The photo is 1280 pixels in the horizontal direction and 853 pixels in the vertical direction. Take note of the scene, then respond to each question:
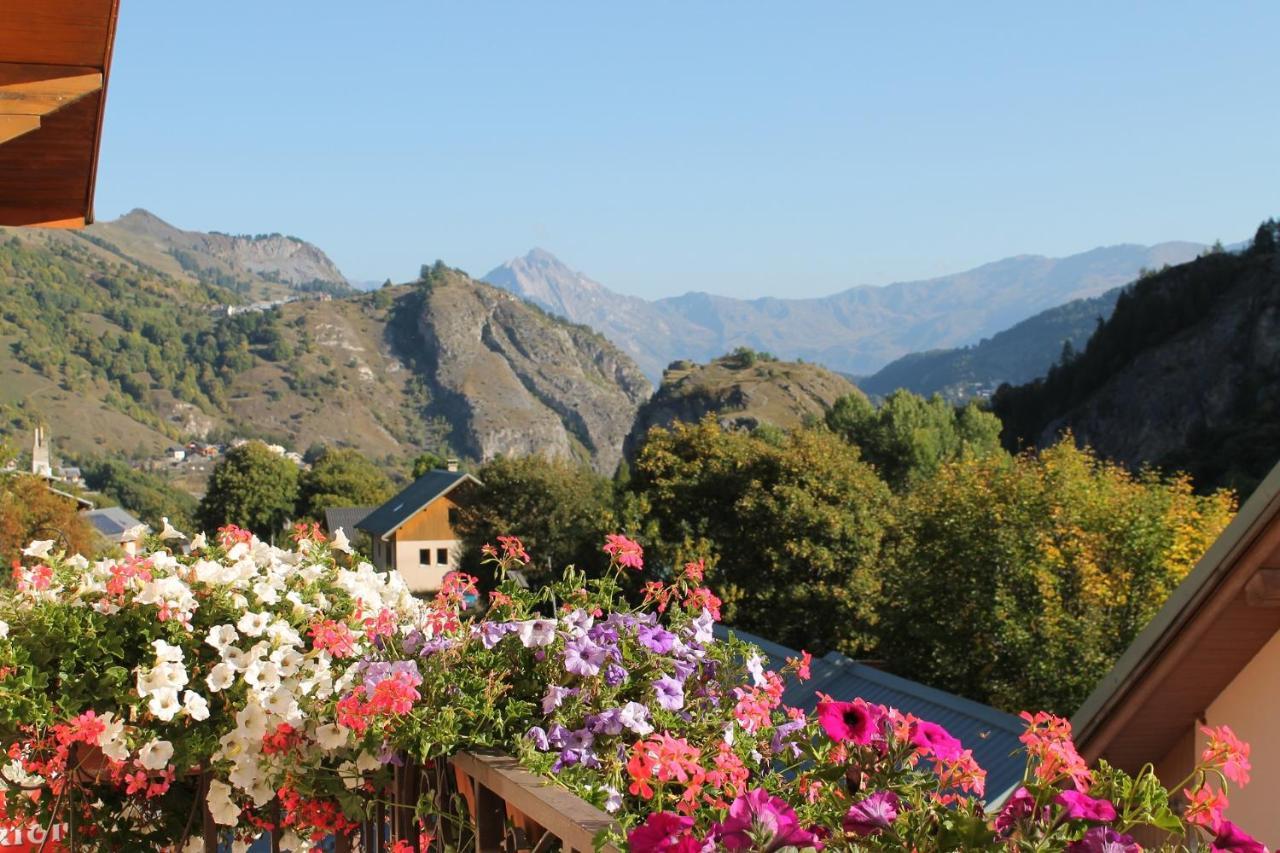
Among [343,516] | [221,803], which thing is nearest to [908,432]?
[343,516]

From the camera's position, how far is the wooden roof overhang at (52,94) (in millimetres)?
1938

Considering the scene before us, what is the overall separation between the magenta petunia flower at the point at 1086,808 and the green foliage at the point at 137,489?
8588cm

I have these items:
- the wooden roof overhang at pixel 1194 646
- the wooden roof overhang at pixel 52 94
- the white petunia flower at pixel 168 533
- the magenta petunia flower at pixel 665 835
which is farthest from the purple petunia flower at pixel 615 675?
the wooden roof overhang at pixel 1194 646

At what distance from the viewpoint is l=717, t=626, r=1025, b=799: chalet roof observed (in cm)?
1184

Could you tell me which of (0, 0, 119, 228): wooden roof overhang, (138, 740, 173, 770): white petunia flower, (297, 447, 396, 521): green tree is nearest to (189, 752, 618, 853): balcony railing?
(138, 740, 173, 770): white petunia flower

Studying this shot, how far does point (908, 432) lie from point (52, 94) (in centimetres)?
5356

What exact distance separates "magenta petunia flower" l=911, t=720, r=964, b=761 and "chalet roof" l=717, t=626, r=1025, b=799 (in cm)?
812

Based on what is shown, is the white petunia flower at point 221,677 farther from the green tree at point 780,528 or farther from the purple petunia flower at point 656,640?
the green tree at point 780,528

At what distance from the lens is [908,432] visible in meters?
54.2

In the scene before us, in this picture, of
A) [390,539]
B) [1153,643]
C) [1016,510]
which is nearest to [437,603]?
[1153,643]

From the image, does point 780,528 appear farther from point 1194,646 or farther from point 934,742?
point 934,742

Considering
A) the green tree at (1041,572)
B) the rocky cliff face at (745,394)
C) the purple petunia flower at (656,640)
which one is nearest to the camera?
the purple petunia flower at (656,640)

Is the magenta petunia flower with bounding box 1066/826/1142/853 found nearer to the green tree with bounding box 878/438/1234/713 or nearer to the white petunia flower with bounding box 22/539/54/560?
the white petunia flower with bounding box 22/539/54/560

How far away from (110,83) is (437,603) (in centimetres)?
116
